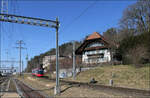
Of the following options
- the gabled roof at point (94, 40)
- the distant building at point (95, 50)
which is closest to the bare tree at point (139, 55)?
the distant building at point (95, 50)

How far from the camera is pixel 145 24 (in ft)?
168

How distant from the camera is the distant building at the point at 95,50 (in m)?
51.7

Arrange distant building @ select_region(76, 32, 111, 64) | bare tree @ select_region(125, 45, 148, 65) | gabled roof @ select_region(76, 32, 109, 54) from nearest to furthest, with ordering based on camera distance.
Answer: bare tree @ select_region(125, 45, 148, 65), distant building @ select_region(76, 32, 111, 64), gabled roof @ select_region(76, 32, 109, 54)

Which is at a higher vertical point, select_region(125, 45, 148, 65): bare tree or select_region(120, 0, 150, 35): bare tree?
select_region(120, 0, 150, 35): bare tree

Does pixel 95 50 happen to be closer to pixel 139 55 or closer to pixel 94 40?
pixel 94 40

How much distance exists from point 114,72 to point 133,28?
1022 inches

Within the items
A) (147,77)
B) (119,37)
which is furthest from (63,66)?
(147,77)

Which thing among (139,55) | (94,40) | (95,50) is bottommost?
(139,55)

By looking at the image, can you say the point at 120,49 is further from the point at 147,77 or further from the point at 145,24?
the point at 147,77

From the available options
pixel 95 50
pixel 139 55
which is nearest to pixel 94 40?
pixel 95 50

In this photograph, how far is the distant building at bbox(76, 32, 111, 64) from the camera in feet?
170

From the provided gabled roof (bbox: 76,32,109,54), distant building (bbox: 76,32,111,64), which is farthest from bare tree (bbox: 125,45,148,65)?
gabled roof (bbox: 76,32,109,54)

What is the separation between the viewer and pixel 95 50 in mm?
55781

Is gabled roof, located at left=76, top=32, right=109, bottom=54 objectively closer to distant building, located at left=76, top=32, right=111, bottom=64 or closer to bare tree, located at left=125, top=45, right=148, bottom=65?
distant building, located at left=76, top=32, right=111, bottom=64
